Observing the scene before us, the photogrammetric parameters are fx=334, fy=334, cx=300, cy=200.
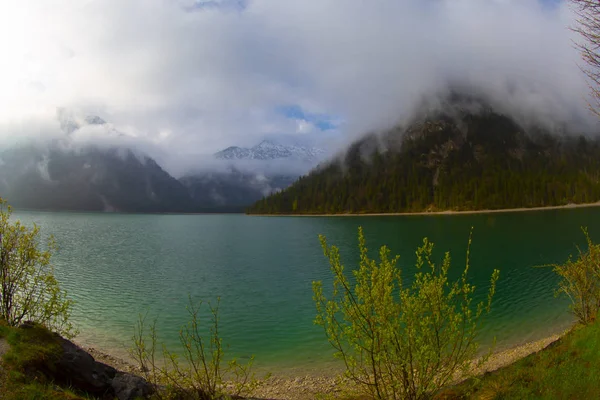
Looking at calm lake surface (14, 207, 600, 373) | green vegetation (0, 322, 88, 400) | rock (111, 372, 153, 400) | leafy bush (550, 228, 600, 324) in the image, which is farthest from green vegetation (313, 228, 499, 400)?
calm lake surface (14, 207, 600, 373)

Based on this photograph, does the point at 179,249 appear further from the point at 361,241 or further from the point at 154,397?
the point at 361,241

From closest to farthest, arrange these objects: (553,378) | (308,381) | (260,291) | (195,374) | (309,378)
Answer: (553,378)
(195,374)
(308,381)
(309,378)
(260,291)

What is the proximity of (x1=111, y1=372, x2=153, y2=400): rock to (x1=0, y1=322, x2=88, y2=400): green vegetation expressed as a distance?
4.65 ft

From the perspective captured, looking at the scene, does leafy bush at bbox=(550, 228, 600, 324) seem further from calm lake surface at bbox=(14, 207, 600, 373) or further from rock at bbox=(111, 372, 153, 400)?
rock at bbox=(111, 372, 153, 400)

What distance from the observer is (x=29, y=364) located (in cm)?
1041

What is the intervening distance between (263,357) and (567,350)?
1580 cm

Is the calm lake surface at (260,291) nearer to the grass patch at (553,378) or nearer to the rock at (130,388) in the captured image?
the rock at (130,388)

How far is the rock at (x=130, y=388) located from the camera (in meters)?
11.8

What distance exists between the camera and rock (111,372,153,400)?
463 inches

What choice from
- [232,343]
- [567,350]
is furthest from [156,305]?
[567,350]

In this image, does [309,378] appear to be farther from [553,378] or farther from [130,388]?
[553,378]

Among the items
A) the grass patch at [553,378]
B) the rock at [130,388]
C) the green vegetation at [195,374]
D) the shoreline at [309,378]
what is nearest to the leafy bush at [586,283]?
the shoreline at [309,378]

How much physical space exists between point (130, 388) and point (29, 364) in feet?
10.8

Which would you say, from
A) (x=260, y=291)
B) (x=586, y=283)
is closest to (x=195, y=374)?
(x=586, y=283)
